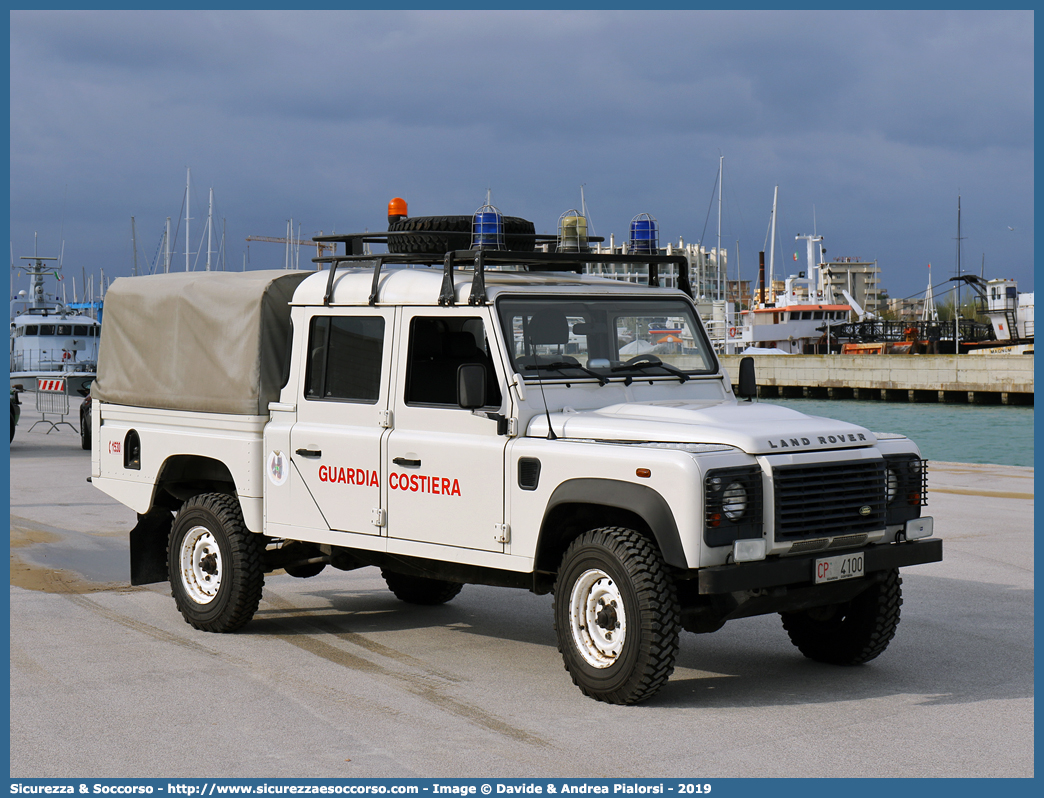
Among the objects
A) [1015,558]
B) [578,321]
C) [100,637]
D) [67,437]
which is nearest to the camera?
[578,321]

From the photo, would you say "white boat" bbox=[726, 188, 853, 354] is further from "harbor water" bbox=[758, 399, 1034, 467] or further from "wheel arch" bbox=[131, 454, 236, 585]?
"wheel arch" bbox=[131, 454, 236, 585]

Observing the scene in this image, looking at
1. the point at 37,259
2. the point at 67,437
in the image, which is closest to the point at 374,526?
the point at 67,437

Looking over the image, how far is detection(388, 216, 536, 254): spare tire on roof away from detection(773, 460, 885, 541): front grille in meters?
2.85

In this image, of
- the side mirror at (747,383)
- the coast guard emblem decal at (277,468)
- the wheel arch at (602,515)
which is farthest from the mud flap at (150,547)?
the side mirror at (747,383)

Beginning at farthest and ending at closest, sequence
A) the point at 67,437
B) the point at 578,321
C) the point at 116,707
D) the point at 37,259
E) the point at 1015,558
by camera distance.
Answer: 1. the point at 37,259
2. the point at 67,437
3. the point at 1015,558
4. the point at 578,321
5. the point at 116,707

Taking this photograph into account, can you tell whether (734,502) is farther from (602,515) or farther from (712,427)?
(602,515)

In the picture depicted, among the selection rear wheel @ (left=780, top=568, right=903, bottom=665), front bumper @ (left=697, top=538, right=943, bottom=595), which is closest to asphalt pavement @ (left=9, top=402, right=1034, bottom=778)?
rear wheel @ (left=780, top=568, right=903, bottom=665)

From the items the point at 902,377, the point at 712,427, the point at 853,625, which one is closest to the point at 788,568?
the point at 712,427

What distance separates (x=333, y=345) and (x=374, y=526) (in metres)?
1.31

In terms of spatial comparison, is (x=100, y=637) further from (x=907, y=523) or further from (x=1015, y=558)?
(x=1015, y=558)

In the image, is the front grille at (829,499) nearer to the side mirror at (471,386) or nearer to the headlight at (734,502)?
the headlight at (734,502)

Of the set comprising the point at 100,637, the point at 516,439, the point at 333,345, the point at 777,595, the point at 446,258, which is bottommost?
the point at 100,637

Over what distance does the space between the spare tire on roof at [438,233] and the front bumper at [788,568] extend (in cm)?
311

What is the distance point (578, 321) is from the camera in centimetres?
802
